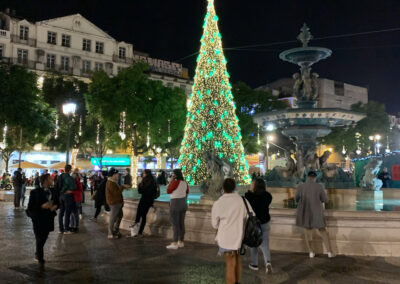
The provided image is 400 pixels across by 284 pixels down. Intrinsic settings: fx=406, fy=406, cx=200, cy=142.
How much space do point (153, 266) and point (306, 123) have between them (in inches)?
320

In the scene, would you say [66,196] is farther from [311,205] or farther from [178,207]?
[311,205]

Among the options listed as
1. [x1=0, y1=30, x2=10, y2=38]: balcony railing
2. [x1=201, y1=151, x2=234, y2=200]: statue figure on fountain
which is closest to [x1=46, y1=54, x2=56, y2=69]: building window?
[x1=0, y1=30, x2=10, y2=38]: balcony railing

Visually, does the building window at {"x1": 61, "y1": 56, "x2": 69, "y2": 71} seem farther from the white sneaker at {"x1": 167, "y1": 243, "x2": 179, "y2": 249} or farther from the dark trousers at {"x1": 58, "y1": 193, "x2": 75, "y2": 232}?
the white sneaker at {"x1": 167, "y1": 243, "x2": 179, "y2": 249}

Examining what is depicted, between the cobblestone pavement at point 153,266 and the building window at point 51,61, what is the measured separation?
44.5 metres

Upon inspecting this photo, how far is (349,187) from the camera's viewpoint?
504 inches

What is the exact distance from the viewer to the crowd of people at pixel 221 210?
5.23 m

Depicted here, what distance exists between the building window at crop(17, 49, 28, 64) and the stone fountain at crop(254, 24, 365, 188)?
41.9 metres

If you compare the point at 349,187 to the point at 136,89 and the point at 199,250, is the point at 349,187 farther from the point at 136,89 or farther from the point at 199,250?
the point at 136,89

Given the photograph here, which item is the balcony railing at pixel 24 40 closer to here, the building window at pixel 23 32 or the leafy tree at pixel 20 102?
the building window at pixel 23 32

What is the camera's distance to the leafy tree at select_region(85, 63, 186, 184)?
31.7 metres

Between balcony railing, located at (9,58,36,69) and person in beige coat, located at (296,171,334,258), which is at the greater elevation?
balcony railing, located at (9,58,36,69)

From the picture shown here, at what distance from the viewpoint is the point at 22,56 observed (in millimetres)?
48188

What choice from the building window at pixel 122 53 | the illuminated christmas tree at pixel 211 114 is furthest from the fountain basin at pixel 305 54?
the building window at pixel 122 53

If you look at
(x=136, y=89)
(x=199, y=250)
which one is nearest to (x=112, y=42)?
(x=136, y=89)
